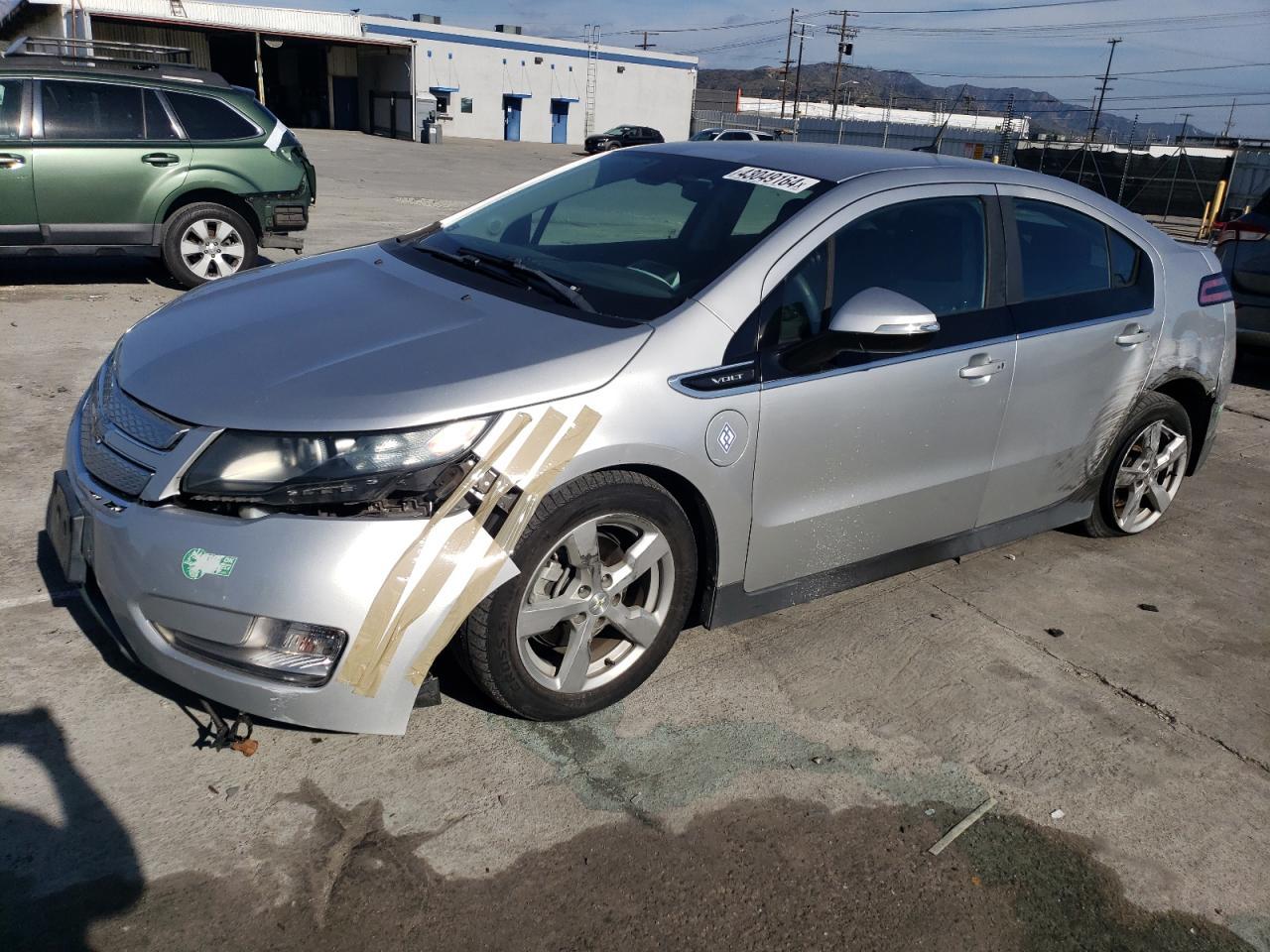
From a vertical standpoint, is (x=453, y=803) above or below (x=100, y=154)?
below

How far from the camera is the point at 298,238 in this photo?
8984mm

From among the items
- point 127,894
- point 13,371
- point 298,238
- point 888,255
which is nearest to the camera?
point 127,894

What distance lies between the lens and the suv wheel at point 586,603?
2.87 m

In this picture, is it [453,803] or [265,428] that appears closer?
[265,428]

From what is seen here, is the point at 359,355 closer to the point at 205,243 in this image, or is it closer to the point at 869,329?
the point at 869,329

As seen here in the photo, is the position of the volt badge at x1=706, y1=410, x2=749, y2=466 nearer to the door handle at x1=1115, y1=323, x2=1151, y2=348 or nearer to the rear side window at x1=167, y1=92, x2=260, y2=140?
the door handle at x1=1115, y1=323, x2=1151, y2=348

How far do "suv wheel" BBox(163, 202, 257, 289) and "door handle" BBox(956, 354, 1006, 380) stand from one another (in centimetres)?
694

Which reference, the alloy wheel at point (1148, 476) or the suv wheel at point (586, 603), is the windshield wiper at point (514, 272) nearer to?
the suv wheel at point (586, 603)

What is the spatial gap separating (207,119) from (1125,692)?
818 cm

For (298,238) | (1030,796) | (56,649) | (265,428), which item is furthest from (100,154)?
(1030,796)

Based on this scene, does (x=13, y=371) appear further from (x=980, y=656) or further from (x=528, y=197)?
(x=980, y=656)

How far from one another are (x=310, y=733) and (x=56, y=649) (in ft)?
3.19

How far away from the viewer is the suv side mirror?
323 cm

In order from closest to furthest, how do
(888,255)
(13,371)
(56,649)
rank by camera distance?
(56,649) → (888,255) → (13,371)
